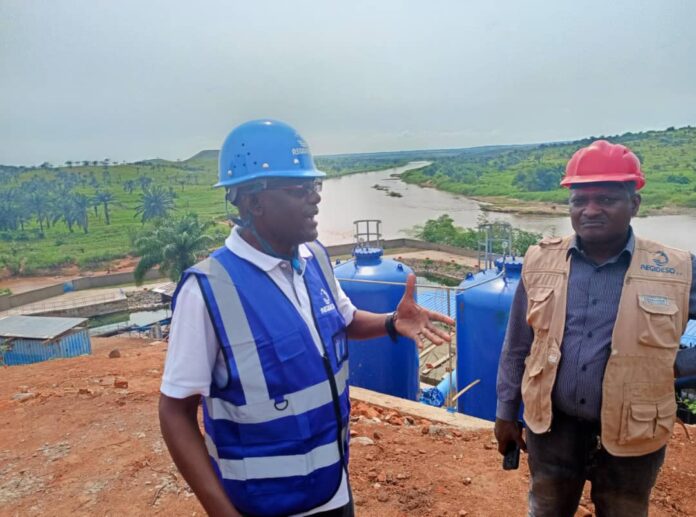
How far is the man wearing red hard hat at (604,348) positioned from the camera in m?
2.12

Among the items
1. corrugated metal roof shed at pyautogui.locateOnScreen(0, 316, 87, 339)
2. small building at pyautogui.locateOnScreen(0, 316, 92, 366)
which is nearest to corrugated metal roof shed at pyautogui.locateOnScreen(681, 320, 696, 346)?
small building at pyautogui.locateOnScreen(0, 316, 92, 366)

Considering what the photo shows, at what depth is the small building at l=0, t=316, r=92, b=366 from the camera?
15578 millimetres

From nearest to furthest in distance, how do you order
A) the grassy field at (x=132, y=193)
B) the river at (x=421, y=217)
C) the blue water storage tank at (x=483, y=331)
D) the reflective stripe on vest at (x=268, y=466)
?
the reflective stripe on vest at (x=268, y=466)
the blue water storage tank at (x=483, y=331)
the river at (x=421, y=217)
the grassy field at (x=132, y=193)

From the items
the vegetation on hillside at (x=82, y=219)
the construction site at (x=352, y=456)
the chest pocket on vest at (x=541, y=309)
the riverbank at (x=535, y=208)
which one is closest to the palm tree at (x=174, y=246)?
the vegetation on hillside at (x=82, y=219)

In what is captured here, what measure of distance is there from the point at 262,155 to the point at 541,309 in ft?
4.59

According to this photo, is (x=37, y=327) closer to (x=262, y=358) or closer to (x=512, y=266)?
(x=512, y=266)

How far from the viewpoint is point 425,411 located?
5.61 metres

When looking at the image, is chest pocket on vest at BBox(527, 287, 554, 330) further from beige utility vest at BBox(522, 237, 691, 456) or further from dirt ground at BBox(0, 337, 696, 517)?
dirt ground at BBox(0, 337, 696, 517)

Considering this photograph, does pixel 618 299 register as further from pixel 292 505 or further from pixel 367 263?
pixel 367 263

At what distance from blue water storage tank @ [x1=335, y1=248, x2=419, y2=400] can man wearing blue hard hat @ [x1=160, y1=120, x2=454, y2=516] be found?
5227mm

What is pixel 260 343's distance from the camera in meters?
1.62

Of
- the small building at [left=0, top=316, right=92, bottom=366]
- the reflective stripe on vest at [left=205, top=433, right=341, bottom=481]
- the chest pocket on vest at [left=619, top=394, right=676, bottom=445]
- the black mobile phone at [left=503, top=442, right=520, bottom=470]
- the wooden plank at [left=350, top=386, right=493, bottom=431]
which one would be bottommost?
the small building at [left=0, top=316, right=92, bottom=366]

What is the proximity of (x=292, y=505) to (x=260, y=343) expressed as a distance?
571 millimetres

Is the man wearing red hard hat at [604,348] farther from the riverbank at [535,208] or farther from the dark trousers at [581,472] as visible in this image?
the riverbank at [535,208]
